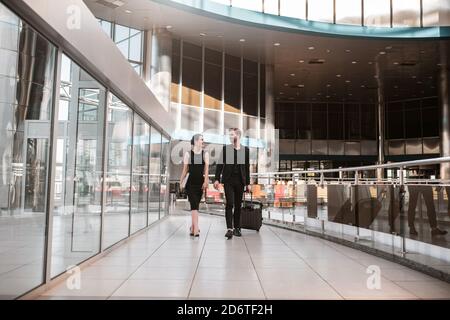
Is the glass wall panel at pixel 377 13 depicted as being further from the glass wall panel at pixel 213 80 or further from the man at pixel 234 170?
the man at pixel 234 170

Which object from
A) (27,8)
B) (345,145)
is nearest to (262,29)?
(27,8)

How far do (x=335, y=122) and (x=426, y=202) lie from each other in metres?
28.8

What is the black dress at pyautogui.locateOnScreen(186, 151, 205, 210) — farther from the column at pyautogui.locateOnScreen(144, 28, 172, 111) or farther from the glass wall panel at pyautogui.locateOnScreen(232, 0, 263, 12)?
the glass wall panel at pyautogui.locateOnScreen(232, 0, 263, 12)

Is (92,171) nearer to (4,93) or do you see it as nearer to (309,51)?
→ (4,93)

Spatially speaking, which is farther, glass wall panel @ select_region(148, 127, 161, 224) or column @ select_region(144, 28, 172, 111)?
column @ select_region(144, 28, 172, 111)

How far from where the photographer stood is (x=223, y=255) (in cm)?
545

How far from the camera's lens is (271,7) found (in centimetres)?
1814

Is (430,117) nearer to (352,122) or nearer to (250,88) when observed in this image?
(352,122)

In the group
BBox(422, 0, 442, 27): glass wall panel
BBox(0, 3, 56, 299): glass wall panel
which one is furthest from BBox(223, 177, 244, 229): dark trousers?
BBox(422, 0, 442, 27): glass wall panel

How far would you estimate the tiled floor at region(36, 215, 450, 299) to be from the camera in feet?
11.6

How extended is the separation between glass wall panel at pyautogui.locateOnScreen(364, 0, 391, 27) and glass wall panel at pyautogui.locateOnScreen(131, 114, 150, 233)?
556 inches

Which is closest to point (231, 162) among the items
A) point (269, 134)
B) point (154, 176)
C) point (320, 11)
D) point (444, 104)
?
point (154, 176)

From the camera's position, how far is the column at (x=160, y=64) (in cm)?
1686
